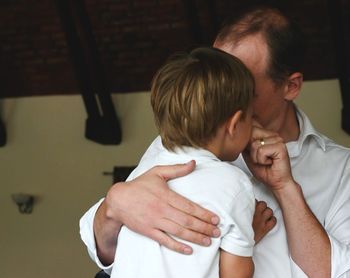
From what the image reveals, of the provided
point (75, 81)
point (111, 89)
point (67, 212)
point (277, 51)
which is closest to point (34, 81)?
point (75, 81)

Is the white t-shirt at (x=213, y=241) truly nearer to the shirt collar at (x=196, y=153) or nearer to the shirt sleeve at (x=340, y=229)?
the shirt collar at (x=196, y=153)

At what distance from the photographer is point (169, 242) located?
114 centimetres

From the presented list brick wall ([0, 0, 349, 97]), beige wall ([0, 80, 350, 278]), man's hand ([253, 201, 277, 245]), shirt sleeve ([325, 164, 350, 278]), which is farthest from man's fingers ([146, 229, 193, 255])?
beige wall ([0, 80, 350, 278])

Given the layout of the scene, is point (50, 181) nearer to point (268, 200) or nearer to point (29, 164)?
point (29, 164)

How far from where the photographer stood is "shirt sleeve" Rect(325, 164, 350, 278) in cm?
135

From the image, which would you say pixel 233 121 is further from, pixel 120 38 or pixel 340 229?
pixel 120 38

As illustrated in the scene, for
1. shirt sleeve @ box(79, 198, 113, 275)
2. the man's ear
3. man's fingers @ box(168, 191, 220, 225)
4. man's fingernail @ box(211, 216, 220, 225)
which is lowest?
shirt sleeve @ box(79, 198, 113, 275)

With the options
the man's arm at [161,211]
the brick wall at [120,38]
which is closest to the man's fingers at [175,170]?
the man's arm at [161,211]

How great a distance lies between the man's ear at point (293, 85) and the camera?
5.02 ft

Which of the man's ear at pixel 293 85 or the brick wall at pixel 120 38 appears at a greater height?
the man's ear at pixel 293 85

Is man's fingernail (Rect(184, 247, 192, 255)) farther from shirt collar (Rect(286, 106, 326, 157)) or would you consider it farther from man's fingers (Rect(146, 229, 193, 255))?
shirt collar (Rect(286, 106, 326, 157))

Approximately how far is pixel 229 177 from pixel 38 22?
12.3 ft

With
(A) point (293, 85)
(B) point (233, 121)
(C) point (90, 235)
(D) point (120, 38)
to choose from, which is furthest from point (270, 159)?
(D) point (120, 38)

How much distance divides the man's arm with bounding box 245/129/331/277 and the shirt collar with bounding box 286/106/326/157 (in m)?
0.21
